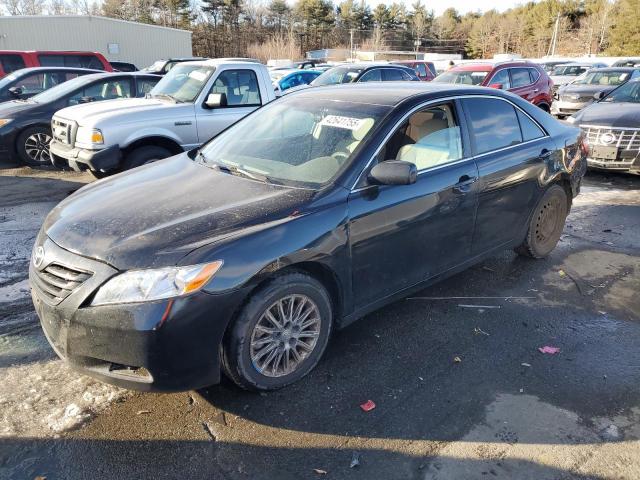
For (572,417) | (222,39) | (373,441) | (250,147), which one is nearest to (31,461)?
(373,441)

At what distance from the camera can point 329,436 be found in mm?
2713

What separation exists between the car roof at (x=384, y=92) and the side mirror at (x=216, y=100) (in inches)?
128

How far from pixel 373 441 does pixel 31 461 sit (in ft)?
5.65

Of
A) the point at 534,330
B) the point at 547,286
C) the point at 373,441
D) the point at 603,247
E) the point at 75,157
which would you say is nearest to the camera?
the point at 373,441

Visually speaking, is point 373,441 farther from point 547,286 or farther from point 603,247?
point 603,247

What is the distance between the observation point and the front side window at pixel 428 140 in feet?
11.7

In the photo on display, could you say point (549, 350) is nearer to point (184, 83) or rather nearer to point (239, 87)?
point (239, 87)

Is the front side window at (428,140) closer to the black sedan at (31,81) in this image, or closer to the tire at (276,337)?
the tire at (276,337)

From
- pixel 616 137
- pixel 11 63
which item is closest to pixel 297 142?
pixel 616 137

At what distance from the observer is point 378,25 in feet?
266

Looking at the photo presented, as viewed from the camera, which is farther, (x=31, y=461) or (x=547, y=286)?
(x=547, y=286)

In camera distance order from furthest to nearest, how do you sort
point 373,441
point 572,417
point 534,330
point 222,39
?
1. point 222,39
2. point 534,330
3. point 572,417
4. point 373,441

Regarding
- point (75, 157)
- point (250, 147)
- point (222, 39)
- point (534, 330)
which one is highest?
point (222, 39)

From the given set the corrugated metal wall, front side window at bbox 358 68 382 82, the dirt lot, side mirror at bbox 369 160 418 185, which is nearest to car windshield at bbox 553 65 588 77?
front side window at bbox 358 68 382 82
